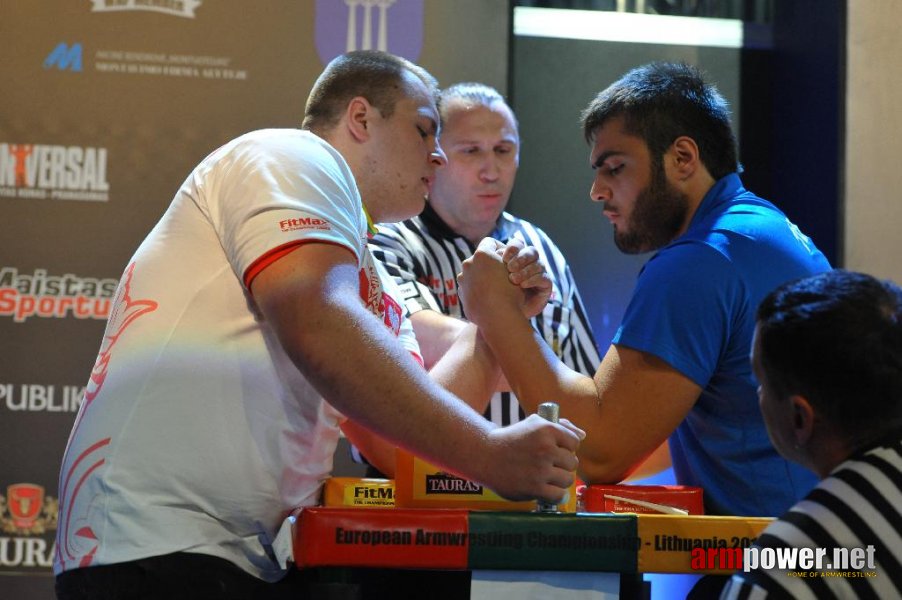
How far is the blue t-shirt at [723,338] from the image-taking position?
1798mm

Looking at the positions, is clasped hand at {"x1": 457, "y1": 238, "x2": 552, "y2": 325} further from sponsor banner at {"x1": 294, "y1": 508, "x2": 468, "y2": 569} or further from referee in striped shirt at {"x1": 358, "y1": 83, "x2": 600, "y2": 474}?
referee in striped shirt at {"x1": 358, "y1": 83, "x2": 600, "y2": 474}

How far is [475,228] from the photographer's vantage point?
333 cm

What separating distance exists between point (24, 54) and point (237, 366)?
236 cm

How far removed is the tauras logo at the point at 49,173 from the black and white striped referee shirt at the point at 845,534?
2.65 metres

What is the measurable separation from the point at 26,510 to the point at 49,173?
3.47 ft

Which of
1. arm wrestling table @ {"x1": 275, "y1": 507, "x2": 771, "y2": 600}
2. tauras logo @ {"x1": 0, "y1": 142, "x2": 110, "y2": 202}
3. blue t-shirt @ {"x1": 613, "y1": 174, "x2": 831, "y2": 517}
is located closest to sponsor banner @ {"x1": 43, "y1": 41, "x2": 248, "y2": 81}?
tauras logo @ {"x1": 0, "y1": 142, "x2": 110, "y2": 202}

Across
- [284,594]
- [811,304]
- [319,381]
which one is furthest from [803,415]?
[284,594]

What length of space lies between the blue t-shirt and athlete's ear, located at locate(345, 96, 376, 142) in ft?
2.00

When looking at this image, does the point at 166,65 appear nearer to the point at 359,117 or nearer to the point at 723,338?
the point at 359,117

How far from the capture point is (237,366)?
1370mm

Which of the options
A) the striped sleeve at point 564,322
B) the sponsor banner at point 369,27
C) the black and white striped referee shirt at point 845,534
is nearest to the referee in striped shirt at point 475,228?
the striped sleeve at point 564,322

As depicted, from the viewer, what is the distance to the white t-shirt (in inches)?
52.1

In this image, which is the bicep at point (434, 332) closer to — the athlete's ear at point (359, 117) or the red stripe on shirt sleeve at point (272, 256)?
the athlete's ear at point (359, 117)

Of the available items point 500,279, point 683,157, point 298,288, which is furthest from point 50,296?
point 298,288
